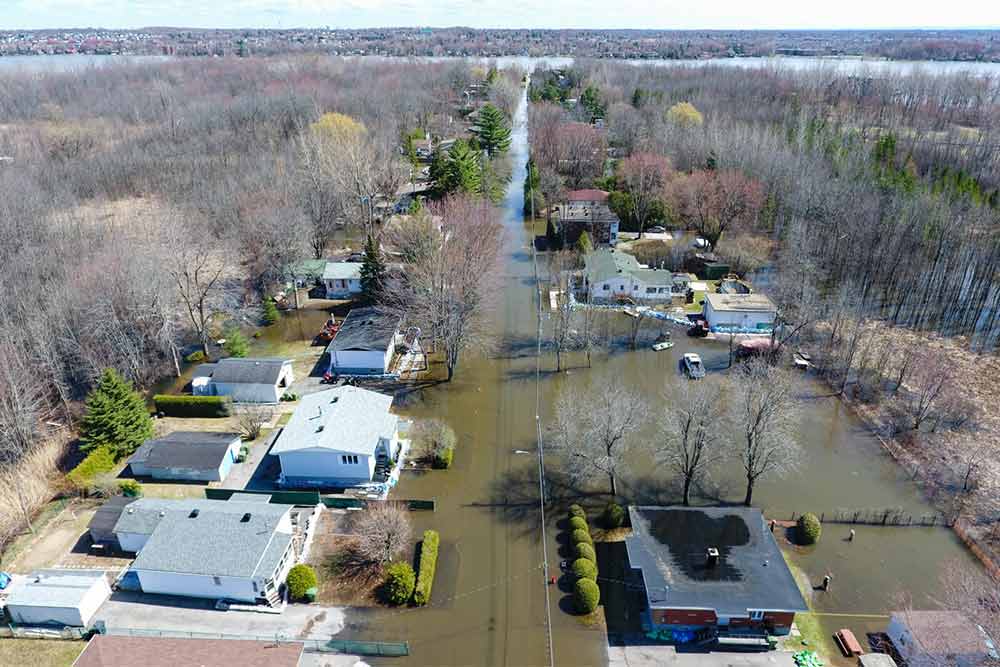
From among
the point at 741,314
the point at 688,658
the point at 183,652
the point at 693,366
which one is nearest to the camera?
the point at 183,652

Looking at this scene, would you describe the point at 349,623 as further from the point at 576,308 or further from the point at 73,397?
the point at 576,308

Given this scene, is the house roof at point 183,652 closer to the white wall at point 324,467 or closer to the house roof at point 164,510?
the house roof at point 164,510

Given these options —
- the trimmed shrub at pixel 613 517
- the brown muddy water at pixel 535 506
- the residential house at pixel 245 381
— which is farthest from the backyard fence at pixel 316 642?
the residential house at pixel 245 381

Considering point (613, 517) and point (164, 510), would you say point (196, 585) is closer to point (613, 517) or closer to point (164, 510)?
point (164, 510)

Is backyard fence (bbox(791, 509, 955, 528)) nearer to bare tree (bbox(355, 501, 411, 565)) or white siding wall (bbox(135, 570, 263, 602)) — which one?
bare tree (bbox(355, 501, 411, 565))

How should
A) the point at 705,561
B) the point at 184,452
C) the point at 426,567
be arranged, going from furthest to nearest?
the point at 184,452 < the point at 426,567 < the point at 705,561

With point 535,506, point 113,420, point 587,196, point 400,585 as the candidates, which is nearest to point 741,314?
point 535,506

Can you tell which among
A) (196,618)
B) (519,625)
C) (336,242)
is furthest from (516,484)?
(336,242)
